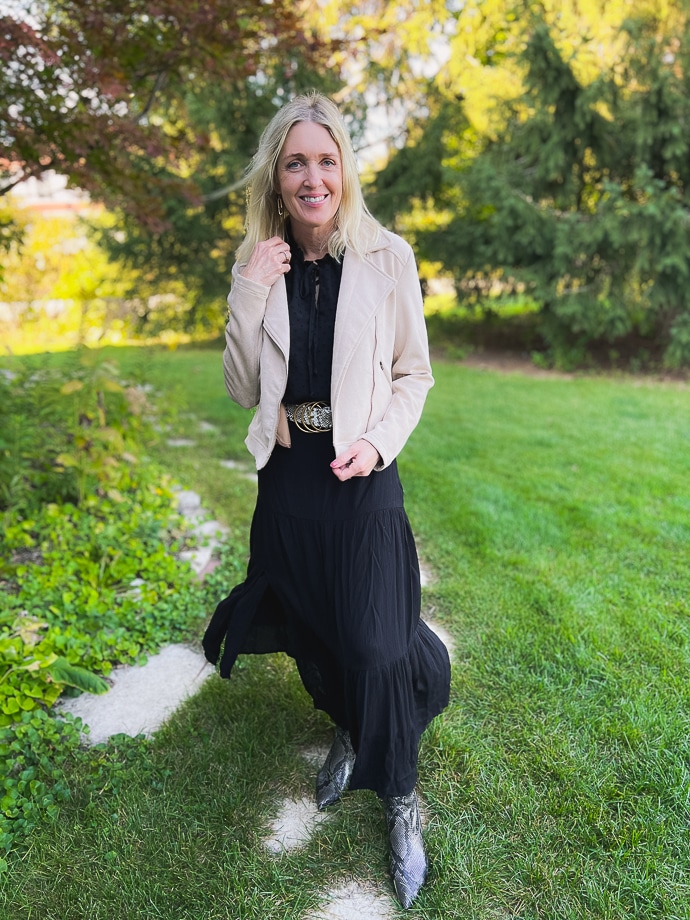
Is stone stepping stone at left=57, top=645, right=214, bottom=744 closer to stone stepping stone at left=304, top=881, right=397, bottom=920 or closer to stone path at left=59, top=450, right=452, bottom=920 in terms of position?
stone path at left=59, top=450, right=452, bottom=920

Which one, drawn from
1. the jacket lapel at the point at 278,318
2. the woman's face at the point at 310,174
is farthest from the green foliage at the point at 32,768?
the woman's face at the point at 310,174

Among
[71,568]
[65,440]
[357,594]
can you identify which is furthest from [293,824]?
[65,440]

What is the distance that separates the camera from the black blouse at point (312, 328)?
5.58 feet

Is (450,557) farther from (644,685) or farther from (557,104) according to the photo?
(557,104)

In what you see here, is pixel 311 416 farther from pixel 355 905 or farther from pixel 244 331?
pixel 355 905

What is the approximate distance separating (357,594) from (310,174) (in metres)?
1.01

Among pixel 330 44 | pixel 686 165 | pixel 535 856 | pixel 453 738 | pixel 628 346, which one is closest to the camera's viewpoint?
pixel 535 856

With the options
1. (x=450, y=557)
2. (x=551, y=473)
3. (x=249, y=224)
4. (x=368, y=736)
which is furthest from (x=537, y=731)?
(x=551, y=473)

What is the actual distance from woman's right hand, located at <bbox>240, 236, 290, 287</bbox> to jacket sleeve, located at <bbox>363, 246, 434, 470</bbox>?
11.1 inches

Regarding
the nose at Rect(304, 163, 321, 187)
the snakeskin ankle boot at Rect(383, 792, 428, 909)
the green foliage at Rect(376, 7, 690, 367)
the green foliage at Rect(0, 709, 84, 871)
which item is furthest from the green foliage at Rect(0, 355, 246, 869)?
the green foliage at Rect(376, 7, 690, 367)

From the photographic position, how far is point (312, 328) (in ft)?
5.61

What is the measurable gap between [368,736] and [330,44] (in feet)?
13.5

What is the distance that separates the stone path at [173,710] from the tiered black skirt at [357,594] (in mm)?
260

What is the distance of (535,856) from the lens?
1.72 meters
